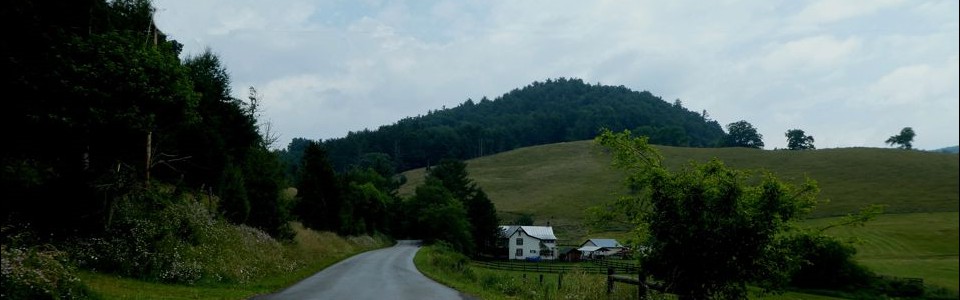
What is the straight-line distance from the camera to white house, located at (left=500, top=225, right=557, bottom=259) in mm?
88062

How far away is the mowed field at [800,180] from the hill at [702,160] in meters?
0.13

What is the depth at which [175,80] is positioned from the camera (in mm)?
20469

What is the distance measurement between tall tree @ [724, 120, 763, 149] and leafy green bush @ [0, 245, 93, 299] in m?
171

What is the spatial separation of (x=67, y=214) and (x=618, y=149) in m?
16.7

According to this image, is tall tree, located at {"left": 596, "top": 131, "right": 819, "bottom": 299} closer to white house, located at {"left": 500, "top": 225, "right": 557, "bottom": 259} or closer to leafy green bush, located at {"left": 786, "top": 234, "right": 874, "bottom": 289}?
leafy green bush, located at {"left": 786, "top": 234, "right": 874, "bottom": 289}

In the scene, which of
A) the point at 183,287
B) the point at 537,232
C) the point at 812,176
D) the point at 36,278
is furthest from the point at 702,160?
the point at 36,278

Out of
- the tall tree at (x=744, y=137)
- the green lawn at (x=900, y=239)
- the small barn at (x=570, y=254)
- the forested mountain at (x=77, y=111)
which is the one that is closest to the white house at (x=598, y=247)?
the small barn at (x=570, y=254)

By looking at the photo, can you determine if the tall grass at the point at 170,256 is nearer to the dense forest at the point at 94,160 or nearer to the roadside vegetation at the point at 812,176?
the dense forest at the point at 94,160

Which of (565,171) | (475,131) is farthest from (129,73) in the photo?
(475,131)

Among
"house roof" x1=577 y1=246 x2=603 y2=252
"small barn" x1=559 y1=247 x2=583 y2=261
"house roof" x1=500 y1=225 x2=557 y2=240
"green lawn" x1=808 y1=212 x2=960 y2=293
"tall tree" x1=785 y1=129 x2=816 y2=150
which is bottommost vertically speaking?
"small barn" x1=559 y1=247 x2=583 y2=261

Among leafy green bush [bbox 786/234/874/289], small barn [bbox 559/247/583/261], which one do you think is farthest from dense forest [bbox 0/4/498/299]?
small barn [bbox 559/247/583/261]

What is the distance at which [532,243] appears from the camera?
292 ft

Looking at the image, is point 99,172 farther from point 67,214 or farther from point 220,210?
point 220,210

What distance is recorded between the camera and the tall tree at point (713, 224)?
8953 mm
